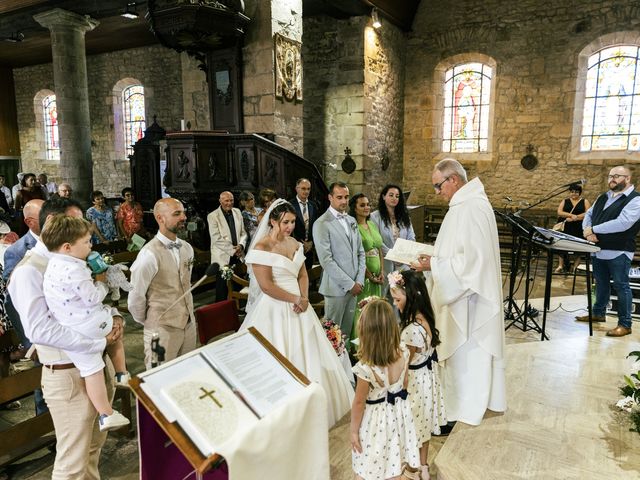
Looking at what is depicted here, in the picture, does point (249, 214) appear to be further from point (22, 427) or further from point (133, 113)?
point (133, 113)

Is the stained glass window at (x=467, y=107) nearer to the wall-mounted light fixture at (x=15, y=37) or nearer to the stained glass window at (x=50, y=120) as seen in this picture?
the wall-mounted light fixture at (x=15, y=37)

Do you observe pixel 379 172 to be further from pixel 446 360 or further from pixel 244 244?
pixel 446 360

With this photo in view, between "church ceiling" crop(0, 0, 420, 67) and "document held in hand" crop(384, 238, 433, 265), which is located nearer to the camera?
"document held in hand" crop(384, 238, 433, 265)

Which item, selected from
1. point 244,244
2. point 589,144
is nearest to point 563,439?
point 244,244

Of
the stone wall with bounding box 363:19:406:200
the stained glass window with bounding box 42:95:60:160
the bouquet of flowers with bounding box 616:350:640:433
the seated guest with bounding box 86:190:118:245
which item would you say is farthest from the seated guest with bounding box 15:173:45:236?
the stained glass window with bounding box 42:95:60:160

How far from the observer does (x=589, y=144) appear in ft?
34.8

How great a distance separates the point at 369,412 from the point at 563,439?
60.0 inches

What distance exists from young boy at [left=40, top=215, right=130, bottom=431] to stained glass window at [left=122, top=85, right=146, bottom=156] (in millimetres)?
14353

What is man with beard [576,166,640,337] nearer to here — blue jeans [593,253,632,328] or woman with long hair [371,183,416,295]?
blue jeans [593,253,632,328]

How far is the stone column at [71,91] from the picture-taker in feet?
31.1

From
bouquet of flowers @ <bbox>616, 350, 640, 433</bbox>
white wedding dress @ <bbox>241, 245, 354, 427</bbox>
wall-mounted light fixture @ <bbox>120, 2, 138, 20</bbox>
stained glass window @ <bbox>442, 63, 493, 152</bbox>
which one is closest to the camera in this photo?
bouquet of flowers @ <bbox>616, 350, 640, 433</bbox>

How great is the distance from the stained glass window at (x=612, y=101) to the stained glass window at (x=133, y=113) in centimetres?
1285

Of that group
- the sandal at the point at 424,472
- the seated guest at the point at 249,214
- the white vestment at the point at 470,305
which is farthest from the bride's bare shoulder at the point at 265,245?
the seated guest at the point at 249,214

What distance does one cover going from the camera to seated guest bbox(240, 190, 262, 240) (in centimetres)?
611
